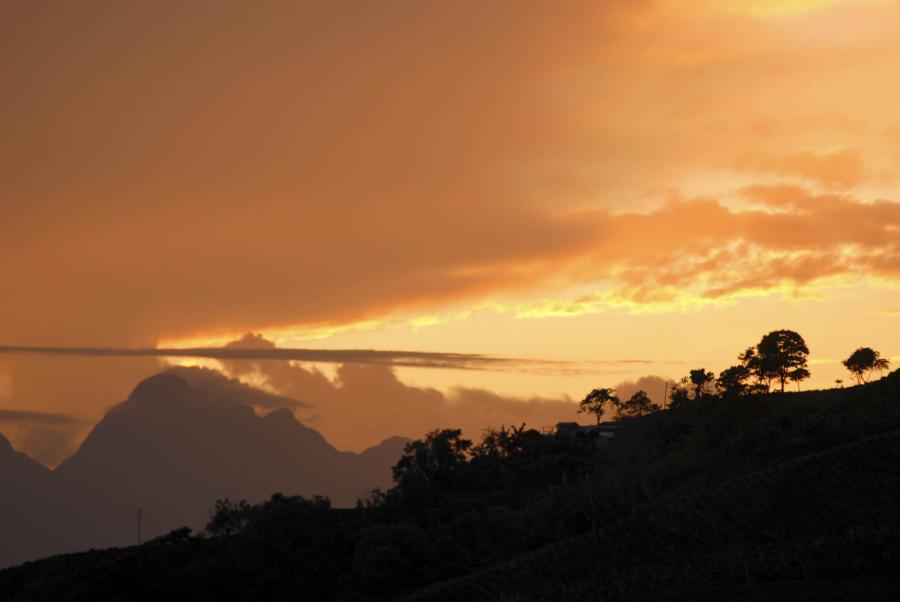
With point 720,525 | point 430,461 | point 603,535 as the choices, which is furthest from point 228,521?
point 720,525

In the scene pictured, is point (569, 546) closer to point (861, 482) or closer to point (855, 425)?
point (861, 482)

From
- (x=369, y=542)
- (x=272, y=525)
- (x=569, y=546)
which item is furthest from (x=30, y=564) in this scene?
(x=569, y=546)

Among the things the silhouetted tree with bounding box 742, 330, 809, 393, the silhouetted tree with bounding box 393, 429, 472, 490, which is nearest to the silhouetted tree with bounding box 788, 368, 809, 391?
the silhouetted tree with bounding box 742, 330, 809, 393

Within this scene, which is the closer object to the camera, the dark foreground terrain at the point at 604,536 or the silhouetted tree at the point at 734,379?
the dark foreground terrain at the point at 604,536

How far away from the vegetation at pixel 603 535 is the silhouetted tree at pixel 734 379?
2050cm

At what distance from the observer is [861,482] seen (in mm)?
73188

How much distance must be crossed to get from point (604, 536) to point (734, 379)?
7242 cm

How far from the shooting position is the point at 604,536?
6950cm

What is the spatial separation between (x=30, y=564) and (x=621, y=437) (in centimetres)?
6753

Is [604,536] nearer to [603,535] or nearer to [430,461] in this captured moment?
[603,535]

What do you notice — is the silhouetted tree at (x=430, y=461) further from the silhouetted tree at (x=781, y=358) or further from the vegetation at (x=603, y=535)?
the silhouetted tree at (x=781, y=358)

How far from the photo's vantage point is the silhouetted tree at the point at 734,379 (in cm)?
13188

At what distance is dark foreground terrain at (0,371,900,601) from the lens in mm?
55125

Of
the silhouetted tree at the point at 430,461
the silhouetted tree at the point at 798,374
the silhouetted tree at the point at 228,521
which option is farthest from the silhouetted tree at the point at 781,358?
the silhouetted tree at the point at 228,521
